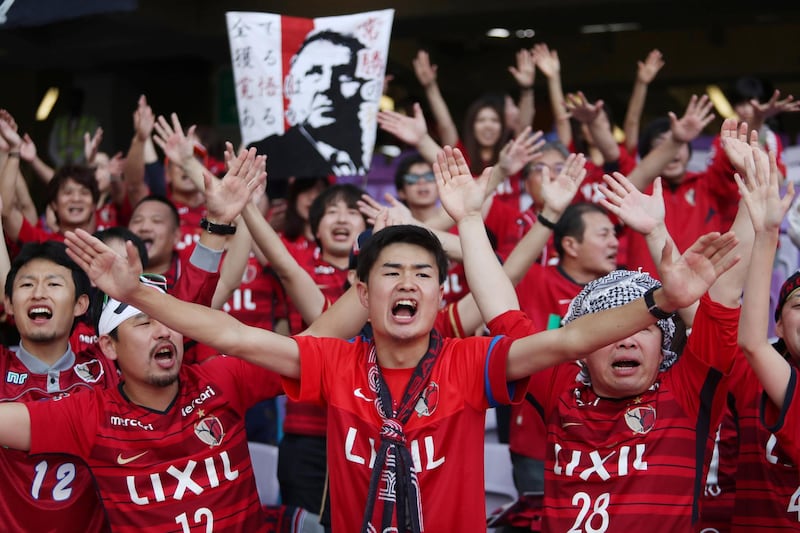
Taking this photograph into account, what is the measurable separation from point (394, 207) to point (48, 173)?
2.85 m

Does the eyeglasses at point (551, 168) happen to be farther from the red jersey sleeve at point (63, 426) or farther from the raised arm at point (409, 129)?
the red jersey sleeve at point (63, 426)

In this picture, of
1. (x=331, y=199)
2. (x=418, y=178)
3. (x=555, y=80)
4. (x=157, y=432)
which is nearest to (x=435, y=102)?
(x=555, y=80)

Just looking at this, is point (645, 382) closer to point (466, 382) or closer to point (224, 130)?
point (466, 382)

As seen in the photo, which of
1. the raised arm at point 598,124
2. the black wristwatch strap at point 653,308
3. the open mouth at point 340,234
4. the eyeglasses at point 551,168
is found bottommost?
the black wristwatch strap at point 653,308

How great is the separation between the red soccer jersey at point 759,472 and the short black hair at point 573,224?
151 cm

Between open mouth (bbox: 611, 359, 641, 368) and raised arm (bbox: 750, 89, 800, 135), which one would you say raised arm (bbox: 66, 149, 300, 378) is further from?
raised arm (bbox: 750, 89, 800, 135)

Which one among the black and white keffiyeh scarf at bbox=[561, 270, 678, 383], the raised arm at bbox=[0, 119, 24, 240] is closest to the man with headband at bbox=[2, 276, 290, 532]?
the black and white keffiyeh scarf at bbox=[561, 270, 678, 383]

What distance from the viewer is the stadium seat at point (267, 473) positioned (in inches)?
199

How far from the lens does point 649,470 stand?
3.27 metres

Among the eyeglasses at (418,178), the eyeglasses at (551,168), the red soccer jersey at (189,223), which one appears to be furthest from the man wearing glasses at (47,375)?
the eyeglasses at (551,168)

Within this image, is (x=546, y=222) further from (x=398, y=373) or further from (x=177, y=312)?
(x=177, y=312)

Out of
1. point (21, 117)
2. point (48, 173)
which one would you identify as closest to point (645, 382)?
point (48, 173)

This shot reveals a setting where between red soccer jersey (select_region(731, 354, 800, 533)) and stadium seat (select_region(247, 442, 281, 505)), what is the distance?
2.31m

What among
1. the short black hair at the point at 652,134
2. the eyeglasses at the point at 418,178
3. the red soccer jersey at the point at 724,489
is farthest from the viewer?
the short black hair at the point at 652,134
